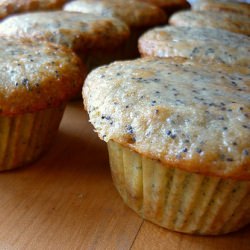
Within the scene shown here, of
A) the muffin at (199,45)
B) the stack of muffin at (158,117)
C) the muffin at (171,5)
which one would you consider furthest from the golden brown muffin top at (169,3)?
the stack of muffin at (158,117)

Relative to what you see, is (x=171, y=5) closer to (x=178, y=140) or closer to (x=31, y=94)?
(x=31, y=94)

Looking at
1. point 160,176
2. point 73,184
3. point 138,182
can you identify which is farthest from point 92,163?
point 160,176

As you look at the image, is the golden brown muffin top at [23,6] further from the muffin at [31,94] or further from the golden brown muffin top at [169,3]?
the muffin at [31,94]

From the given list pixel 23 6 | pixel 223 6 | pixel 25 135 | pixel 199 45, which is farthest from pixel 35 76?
pixel 223 6

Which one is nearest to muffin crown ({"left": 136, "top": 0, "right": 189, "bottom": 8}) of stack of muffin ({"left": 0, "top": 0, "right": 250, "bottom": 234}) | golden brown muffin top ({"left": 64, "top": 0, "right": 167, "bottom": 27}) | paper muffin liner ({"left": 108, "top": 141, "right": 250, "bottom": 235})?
golden brown muffin top ({"left": 64, "top": 0, "right": 167, "bottom": 27})

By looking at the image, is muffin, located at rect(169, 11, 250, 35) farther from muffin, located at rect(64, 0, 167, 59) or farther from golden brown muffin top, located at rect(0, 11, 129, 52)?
golden brown muffin top, located at rect(0, 11, 129, 52)

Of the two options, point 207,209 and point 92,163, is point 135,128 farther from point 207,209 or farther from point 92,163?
point 92,163
